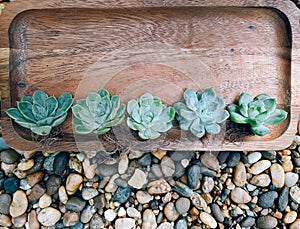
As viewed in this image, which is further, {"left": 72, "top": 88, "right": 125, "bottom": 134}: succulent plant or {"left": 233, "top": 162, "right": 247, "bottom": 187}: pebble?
{"left": 233, "top": 162, "right": 247, "bottom": 187}: pebble

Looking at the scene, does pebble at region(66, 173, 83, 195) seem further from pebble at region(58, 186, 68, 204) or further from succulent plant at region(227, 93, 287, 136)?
succulent plant at region(227, 93, 287, 136)

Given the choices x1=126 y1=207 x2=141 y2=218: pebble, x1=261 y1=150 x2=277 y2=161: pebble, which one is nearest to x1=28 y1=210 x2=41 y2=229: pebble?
x1=126 y1=207 x2=141 y2=218: pebble

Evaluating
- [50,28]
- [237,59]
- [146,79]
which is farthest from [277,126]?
[50,28]

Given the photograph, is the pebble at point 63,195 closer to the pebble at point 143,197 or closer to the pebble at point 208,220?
the pebble at point 143,197

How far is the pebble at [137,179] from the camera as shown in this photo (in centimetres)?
89

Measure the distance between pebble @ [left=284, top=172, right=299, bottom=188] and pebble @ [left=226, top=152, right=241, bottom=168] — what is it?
131mm

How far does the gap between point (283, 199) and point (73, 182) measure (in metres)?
0.52

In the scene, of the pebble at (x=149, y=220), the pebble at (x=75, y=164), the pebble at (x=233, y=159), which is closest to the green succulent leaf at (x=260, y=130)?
the pebble at (x=233, y=159)

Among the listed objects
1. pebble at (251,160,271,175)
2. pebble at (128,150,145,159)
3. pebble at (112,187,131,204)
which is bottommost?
pebble at (112,187,131,204)

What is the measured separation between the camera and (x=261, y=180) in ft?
2.98

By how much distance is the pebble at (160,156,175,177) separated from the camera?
0.90 metres

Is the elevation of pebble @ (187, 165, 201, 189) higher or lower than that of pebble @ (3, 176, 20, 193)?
higher

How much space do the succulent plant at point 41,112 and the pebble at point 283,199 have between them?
56 cm

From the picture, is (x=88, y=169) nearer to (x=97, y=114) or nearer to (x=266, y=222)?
(x=97, y=114)
